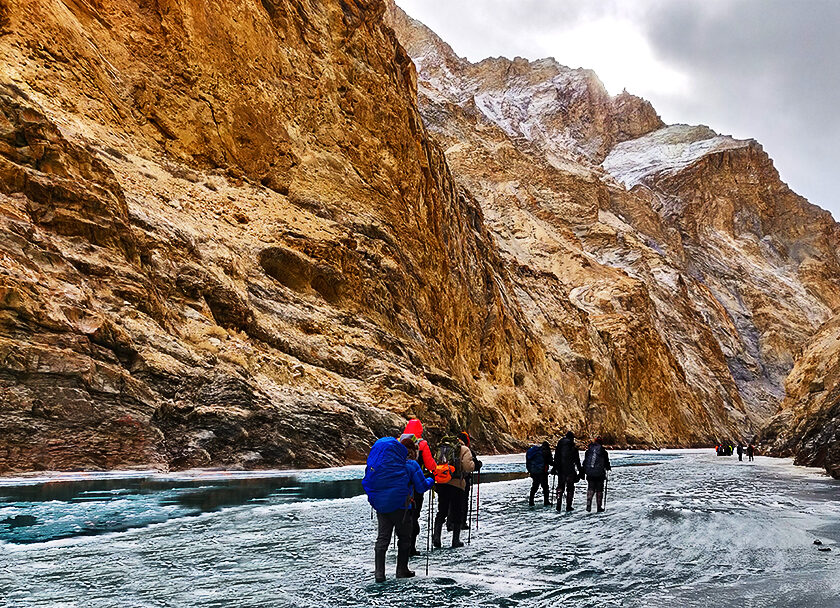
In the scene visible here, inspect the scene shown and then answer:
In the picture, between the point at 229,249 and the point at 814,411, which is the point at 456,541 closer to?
the point at 229,249

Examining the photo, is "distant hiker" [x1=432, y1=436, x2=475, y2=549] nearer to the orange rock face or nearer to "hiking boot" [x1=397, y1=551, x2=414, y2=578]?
"hiking boot" [x1=397, y1=551, x2=414, y2=578]

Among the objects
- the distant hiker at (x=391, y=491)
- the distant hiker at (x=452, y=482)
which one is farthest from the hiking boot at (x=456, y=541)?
the distant hiker at (x=391, y=491)

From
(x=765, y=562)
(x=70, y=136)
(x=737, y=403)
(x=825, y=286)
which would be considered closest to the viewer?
(x=765, y=562)

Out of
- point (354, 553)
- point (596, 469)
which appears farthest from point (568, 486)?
point (354, 553)

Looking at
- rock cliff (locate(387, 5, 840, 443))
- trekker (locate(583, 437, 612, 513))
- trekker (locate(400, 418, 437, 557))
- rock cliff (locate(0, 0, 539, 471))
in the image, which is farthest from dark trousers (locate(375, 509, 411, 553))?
rock cliff (locate(387, 5, 840, 443))

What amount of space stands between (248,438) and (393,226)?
941 inches

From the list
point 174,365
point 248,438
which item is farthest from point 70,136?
point 248,438

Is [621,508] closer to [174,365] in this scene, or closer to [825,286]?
[174,365]

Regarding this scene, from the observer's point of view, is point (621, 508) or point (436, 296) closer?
point (621, 508)

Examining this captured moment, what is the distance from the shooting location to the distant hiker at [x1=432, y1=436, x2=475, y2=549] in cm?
1020

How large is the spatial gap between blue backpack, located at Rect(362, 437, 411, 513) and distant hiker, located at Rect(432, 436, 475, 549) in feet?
8.07

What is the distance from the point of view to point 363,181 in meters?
44.3

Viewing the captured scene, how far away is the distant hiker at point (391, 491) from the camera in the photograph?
25.1 feet

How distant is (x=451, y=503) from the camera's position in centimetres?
1030
